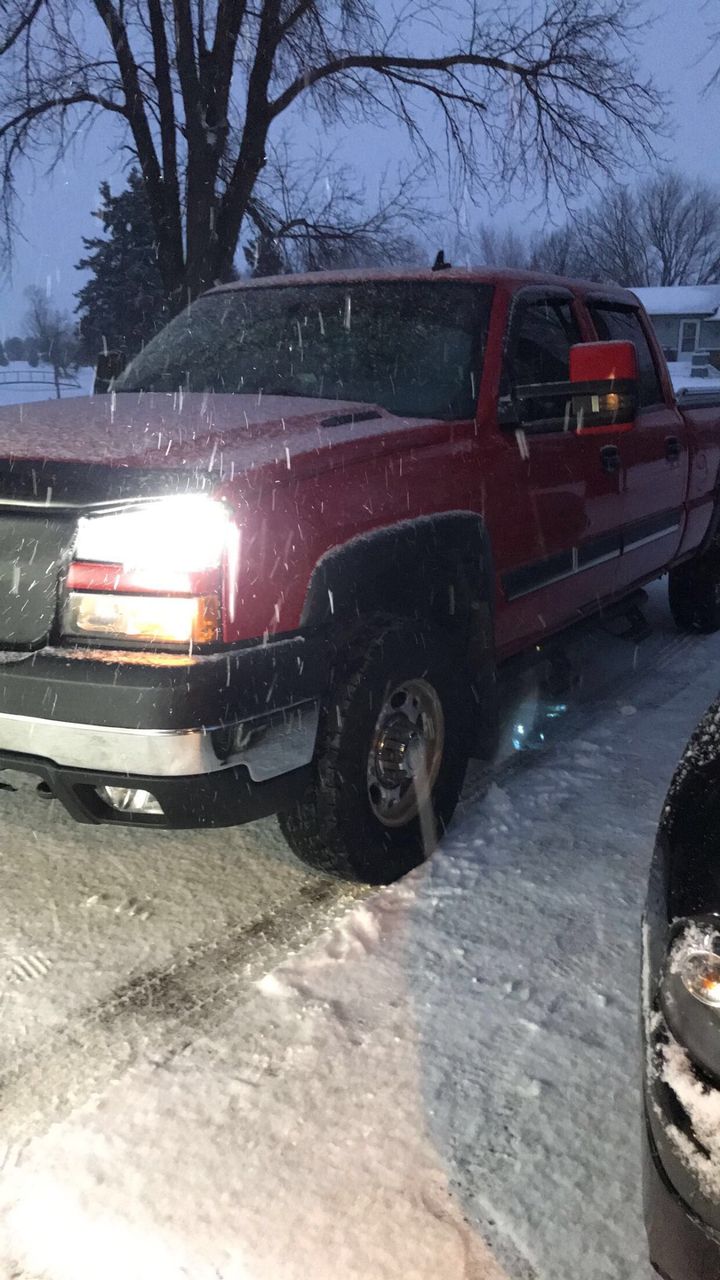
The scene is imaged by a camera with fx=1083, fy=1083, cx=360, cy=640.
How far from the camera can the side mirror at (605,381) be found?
3.67 metres

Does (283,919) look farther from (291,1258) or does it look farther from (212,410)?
(212,410)

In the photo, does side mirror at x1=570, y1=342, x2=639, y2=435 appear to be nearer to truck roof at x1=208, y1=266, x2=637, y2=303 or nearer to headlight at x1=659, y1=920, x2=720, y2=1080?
truck roof at x1=208, y1=266, x2=637, y2=303

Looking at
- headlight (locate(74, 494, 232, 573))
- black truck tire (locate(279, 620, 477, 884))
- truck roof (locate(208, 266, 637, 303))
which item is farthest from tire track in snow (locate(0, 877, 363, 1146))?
truck roof (locate(208, 266, 637, 303))

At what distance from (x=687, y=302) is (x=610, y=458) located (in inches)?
2130

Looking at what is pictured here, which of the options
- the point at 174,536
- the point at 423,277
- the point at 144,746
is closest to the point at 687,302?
the point at 423,277

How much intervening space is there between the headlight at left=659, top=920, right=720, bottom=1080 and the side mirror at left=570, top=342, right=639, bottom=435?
97.5 inches

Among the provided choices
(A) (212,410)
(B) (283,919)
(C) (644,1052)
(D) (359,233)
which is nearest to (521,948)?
(B) (283,919)

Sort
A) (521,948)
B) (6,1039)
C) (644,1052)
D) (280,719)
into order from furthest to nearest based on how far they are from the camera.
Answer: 1. (521,948)
2. (280,719)
3. (6,1039)
4. (644,1052)

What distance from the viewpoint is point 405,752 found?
3.30 metres

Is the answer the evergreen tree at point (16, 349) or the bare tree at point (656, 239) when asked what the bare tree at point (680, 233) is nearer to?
the bare tree at point (656, 239)

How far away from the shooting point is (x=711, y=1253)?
55.9 inches

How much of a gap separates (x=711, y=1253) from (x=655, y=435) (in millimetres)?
4172

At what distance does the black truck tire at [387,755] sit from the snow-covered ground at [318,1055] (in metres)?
0.16

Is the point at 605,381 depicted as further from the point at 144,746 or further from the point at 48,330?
the point at 48,330
